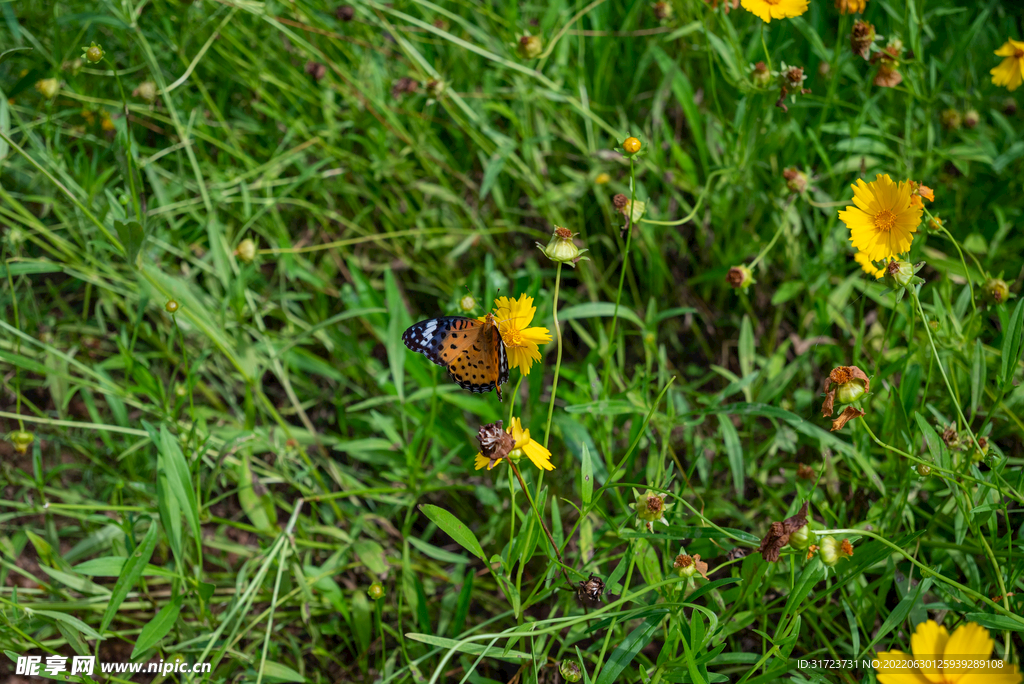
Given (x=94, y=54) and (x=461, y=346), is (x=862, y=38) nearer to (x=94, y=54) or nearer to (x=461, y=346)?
(x=461, y=346)

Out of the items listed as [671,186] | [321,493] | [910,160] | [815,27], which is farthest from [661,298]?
[321,493]

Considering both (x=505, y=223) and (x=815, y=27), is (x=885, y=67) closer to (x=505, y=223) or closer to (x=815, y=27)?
(x=815, y=27)

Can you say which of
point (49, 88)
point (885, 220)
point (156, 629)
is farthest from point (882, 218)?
point (49, 88)

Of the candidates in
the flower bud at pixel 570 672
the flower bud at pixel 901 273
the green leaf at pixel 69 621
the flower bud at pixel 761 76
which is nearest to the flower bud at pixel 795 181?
the flower bud at pixel 761 76

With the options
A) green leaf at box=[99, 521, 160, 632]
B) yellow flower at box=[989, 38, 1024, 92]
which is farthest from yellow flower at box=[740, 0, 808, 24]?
green leaf at box=[99, 521, 160, 632]

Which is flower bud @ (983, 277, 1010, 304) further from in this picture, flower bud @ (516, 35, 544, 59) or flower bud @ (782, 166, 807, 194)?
flower bud @ (516, 35, 544, 59)
